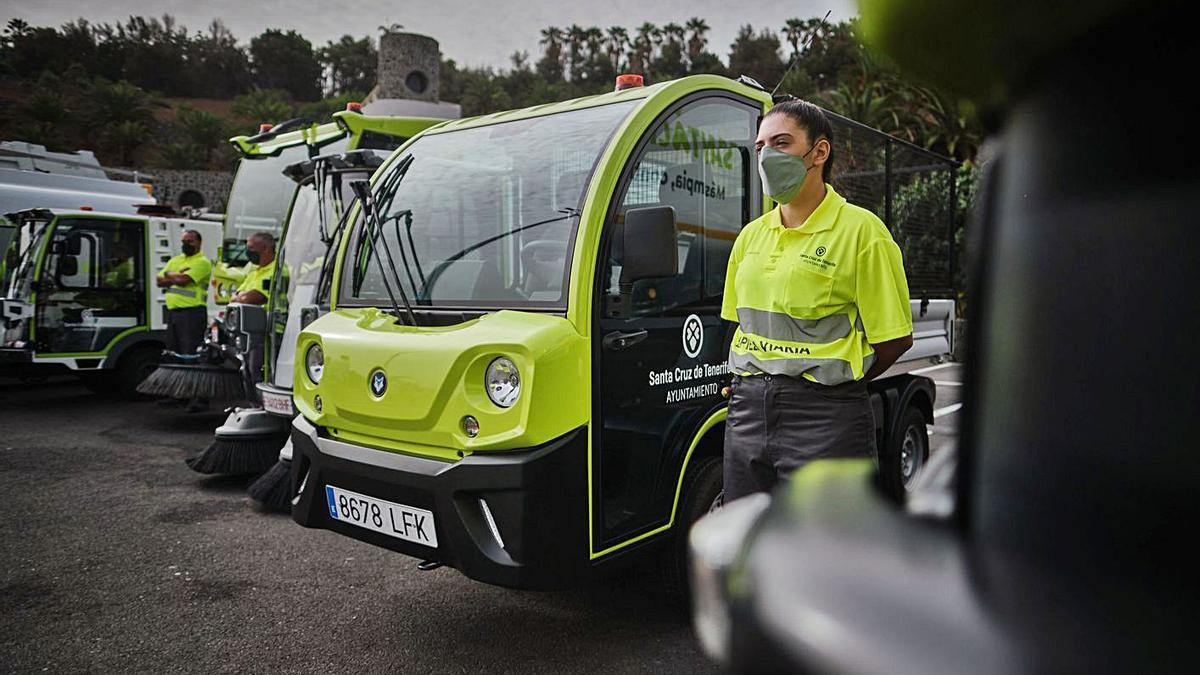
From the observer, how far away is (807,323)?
7.55ft

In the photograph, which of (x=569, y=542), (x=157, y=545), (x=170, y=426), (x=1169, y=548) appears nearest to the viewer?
(x=1169, y=548)

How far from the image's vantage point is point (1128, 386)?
0.53m

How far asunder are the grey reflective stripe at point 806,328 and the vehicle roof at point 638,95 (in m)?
1.28

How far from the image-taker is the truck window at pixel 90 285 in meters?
8.84

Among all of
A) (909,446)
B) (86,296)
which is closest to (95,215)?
(86,296)

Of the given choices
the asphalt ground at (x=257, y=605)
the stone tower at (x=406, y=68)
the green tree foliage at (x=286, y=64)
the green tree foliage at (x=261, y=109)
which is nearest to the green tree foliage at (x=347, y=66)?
the green tree foliage at (x=286, y=64)

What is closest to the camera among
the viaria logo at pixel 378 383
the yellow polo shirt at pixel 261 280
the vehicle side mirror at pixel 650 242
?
the vehicle side mirror at pixel 650 242

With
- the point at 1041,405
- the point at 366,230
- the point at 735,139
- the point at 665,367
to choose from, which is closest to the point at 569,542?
the point at 665,367

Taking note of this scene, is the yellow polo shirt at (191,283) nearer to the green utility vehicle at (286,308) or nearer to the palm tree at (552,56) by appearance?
the green utility vehicle at (286,308)

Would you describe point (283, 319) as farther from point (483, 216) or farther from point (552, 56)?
point (552, 56)

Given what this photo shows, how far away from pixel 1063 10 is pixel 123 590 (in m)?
4.45

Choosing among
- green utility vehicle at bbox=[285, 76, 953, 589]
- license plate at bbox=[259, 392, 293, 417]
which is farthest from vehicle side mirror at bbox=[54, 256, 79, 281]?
green utility vehicle at bbox=[285, 76, 953, 589]

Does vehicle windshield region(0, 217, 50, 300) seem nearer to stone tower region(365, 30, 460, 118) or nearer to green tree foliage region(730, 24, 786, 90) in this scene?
stone tower region(365, 30, 460, 118)

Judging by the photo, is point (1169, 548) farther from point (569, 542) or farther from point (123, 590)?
point (123, 590)
